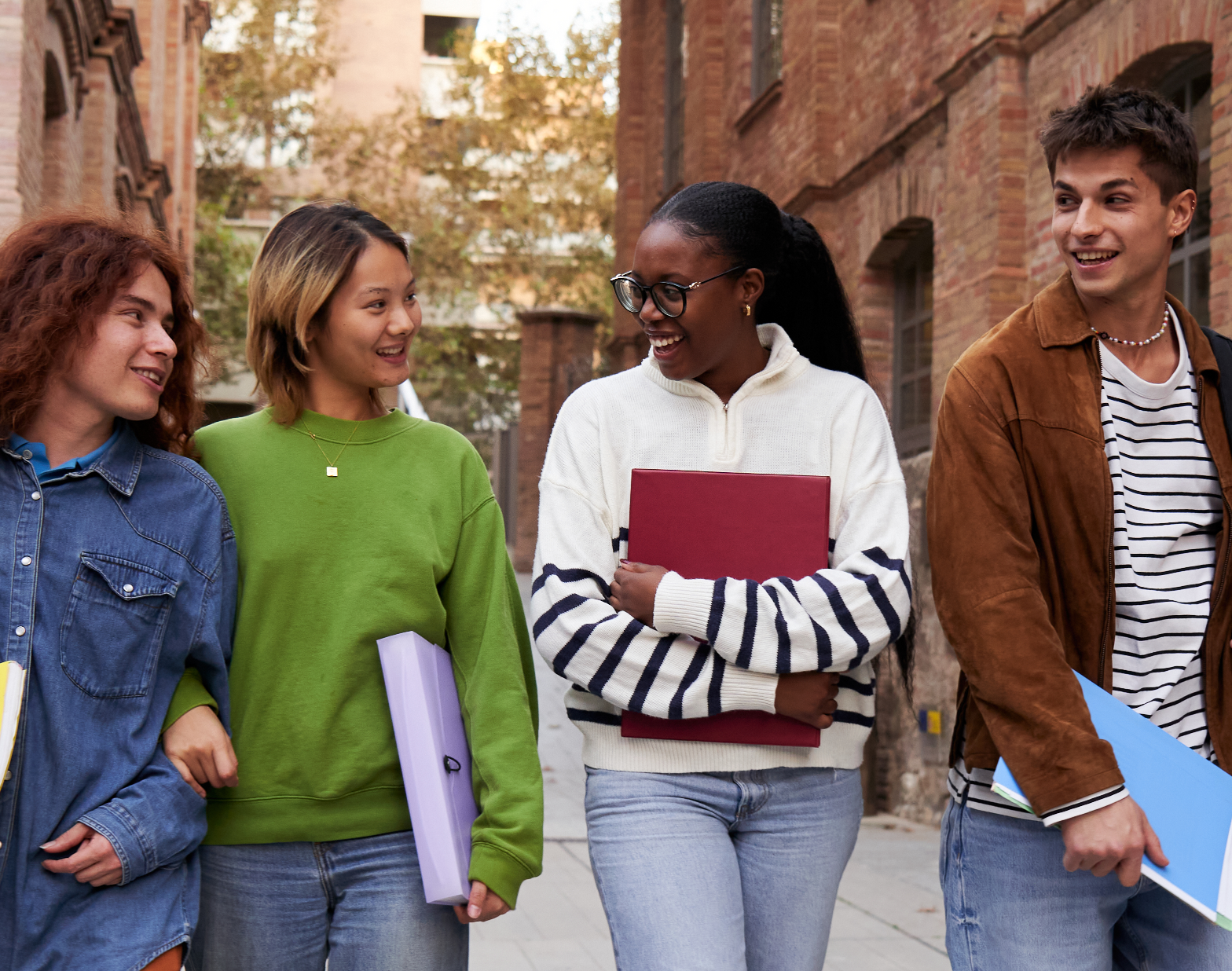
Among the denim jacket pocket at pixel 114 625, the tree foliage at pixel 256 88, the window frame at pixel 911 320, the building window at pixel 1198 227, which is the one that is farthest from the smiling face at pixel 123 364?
the tree foliage at pixel 256 88

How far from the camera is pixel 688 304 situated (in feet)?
9.37

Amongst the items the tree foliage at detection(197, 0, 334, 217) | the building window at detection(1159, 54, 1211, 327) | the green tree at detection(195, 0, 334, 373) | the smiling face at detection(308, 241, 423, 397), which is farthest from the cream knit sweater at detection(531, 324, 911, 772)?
the tree foliage at detection(197, 0, 334, 217)

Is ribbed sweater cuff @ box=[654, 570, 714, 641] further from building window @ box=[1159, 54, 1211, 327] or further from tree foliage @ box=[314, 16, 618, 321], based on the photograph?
tree foliage @ box=[314, 16, 618, 321]

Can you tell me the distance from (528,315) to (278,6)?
17.3 meters

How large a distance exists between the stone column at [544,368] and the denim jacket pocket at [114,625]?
19183mm

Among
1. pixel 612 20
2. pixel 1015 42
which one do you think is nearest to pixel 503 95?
pixel 612 20

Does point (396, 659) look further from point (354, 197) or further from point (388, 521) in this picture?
point (354, 197)

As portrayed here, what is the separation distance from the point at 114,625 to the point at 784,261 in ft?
5.12

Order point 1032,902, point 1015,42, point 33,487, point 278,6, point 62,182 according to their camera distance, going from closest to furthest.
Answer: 1. point 33,487
2. point 1032,902
3. point 1015,42
4. point 62,182
5. point 278,6

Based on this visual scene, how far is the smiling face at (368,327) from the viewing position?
2893mm

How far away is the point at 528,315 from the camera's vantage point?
21.9 m

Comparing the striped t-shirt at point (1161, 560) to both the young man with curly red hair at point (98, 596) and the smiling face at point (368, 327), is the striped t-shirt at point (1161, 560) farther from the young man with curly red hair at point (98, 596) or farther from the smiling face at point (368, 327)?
the young man with curly red hair at point (98, 596)

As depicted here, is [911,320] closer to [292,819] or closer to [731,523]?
[731,523]

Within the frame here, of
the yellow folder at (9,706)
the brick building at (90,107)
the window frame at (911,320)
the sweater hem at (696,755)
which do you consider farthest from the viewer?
the window frame at (911,320)
